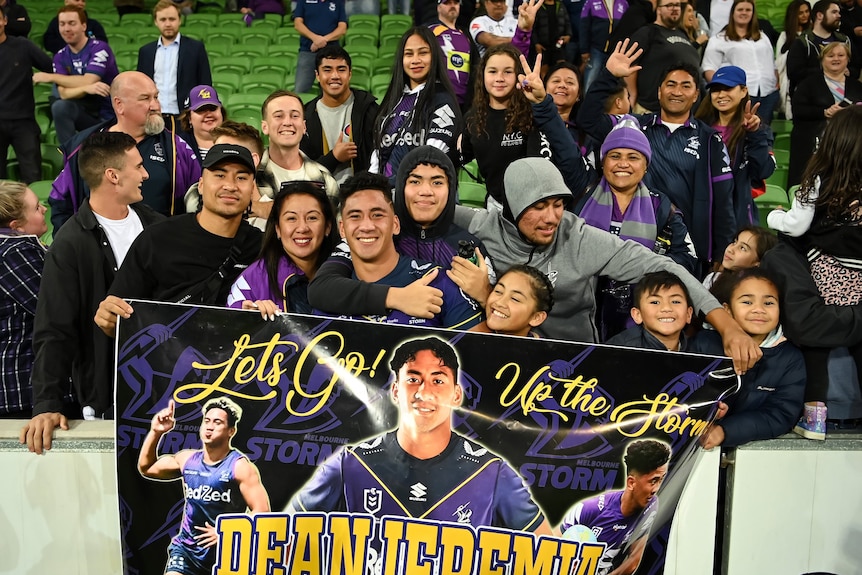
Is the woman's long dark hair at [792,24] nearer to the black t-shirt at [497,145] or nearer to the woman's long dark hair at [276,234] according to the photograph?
the black t-shirt at [497,145]

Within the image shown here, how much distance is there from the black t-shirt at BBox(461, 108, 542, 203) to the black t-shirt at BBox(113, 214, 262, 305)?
152 centimetres

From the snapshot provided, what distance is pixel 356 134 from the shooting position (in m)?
5.58

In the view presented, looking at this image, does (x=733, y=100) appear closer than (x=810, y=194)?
No

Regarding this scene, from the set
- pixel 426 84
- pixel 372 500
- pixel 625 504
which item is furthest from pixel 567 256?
pixel 426 84

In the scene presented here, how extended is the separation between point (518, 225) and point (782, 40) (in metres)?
5.77

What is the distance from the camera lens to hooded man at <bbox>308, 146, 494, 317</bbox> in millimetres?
3666

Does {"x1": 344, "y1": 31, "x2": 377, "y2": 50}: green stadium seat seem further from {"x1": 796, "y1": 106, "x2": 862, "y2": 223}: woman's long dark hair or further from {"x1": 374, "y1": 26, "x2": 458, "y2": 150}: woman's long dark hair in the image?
{"x1": 796, "y1": 106, "x2": 862, "y2": 223}: woman's long dark hair

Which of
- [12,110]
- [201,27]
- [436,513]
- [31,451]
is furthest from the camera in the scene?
[201,27]

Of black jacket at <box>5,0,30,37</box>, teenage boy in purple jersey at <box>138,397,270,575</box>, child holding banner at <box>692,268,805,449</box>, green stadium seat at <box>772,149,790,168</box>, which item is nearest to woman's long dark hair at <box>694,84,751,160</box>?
child holding banner at <box>692,268,805,449</box>

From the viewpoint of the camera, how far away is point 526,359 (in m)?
3.39

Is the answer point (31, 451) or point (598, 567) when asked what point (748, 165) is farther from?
point (31, 451)

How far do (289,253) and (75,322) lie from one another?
0.89 m

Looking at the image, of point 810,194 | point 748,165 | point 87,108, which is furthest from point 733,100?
point 87,108

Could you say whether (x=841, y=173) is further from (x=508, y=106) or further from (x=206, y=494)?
(x=206, y=494)
